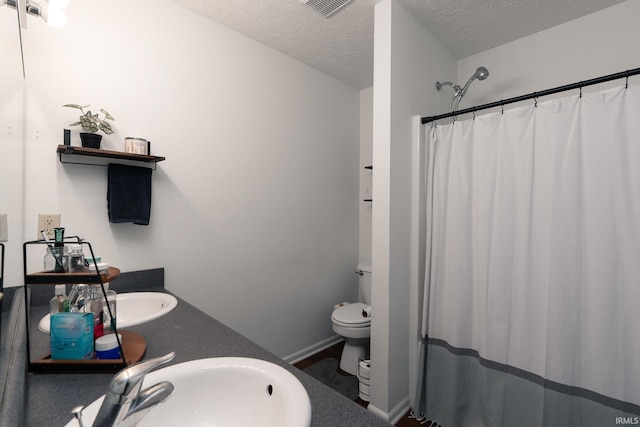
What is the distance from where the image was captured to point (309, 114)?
245 cm

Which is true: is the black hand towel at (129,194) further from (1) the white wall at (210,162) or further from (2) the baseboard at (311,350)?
(2) the baseboard at (311,350)

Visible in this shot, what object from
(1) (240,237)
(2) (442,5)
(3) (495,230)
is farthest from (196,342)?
(2) (442,5)

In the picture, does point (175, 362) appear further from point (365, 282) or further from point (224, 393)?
point (365, 282)

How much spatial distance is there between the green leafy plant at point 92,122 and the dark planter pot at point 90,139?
2 centimetres

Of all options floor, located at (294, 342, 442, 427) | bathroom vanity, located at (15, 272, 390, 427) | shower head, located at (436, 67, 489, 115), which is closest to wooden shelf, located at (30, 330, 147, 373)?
bathroom vanity, located at (15, 272, 390, 427)

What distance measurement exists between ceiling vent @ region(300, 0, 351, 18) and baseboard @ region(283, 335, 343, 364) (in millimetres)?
2427

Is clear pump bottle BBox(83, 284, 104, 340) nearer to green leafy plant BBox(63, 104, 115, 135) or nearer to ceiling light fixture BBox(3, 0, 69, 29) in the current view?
green leafy plant BBox(63, 104, 115, 135)

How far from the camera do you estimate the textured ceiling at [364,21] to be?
1748mm

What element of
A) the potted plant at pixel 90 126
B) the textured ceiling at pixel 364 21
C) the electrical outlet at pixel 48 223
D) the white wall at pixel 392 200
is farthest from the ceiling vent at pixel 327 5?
the electrical outlet at pixel 48 223

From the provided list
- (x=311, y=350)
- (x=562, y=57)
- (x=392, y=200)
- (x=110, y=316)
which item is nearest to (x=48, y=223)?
(x=110, y=316)

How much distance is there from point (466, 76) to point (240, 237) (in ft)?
7.17

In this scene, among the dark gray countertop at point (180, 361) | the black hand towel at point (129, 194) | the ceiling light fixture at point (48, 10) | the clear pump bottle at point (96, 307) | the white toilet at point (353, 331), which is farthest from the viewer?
the white toilet at point (353, 331)

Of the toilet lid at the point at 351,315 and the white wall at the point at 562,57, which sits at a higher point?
the white wall at the point at 562,57

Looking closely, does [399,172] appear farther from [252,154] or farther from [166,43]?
[166,43]
